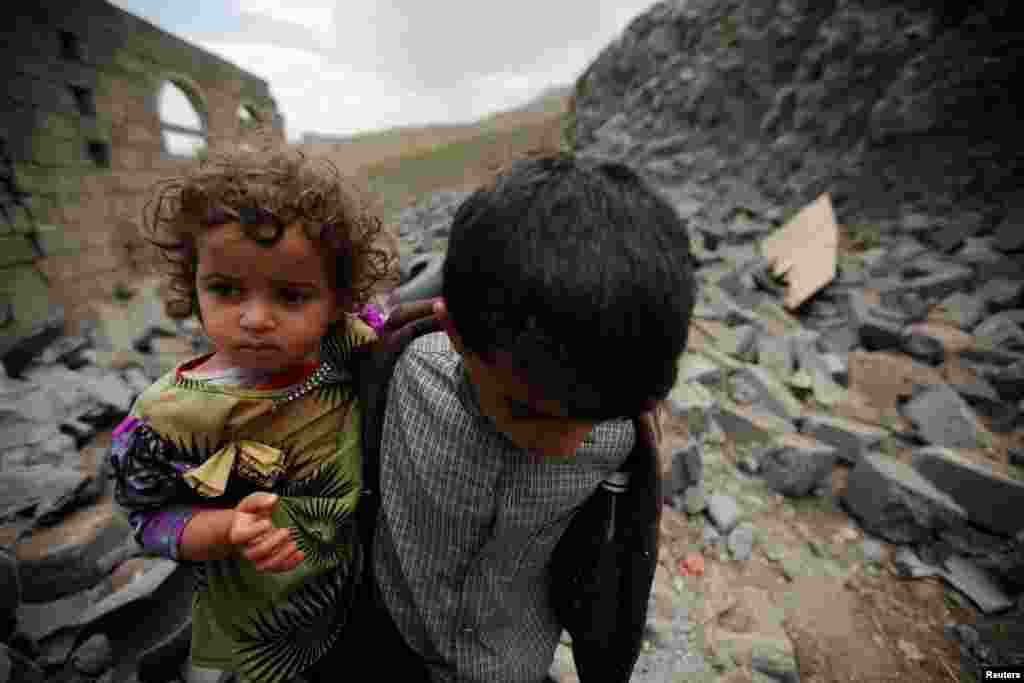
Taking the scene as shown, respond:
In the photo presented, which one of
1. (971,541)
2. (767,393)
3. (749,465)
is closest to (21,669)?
(749,465)

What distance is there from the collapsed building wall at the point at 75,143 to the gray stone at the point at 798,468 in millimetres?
5944

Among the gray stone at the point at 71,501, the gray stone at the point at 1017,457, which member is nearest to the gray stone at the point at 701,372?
the gray stone at the point at 1017,457

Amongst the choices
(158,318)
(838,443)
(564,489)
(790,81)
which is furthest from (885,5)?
(158,318)

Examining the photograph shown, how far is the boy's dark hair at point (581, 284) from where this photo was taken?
47cm

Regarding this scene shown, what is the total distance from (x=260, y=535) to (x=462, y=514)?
369 mm

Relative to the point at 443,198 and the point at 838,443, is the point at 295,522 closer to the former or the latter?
the point at 838,443

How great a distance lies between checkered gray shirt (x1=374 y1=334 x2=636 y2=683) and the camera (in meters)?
0.81

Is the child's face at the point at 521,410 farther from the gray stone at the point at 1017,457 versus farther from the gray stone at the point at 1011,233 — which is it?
the gray stone at the point at 1011,233

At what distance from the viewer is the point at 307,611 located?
40.2 inches

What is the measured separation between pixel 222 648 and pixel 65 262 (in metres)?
6.91

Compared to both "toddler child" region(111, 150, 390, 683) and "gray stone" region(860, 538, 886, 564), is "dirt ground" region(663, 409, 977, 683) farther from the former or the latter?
"toddler child" region(111, 150, 390, 683)

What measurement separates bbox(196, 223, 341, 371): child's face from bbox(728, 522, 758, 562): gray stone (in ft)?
7.91

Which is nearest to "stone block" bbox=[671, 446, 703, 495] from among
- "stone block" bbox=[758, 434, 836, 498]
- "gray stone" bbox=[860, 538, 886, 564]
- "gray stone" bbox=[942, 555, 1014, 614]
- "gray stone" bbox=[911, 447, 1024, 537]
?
"stone block" bbox=[758, 434, 836, 498]

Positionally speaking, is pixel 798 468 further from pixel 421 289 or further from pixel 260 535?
pixel 260 535
